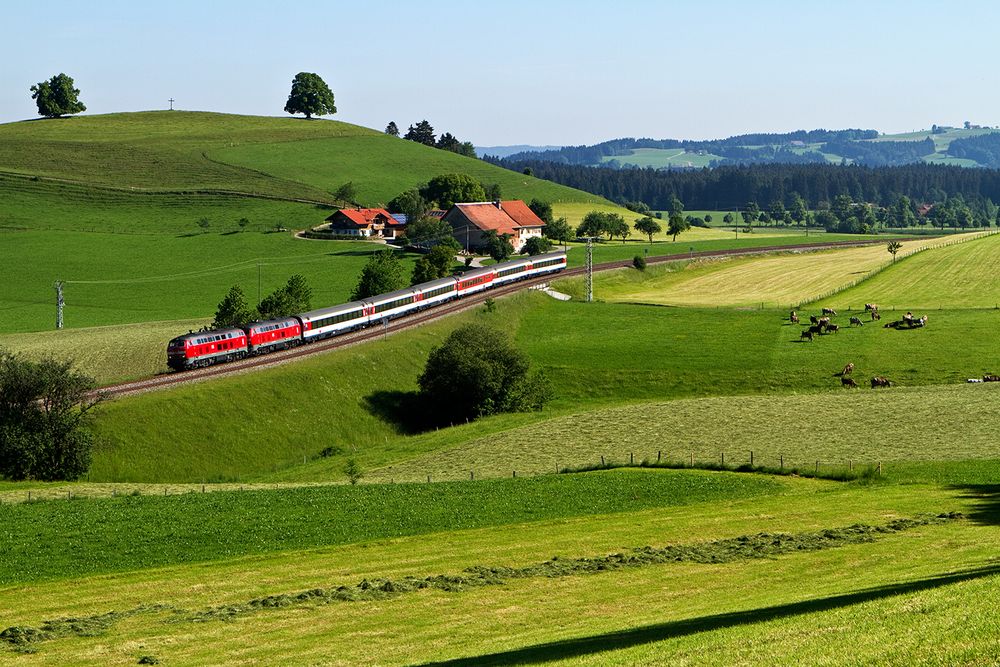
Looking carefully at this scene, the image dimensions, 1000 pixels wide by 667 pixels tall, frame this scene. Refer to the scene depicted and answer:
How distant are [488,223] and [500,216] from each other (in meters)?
7.49

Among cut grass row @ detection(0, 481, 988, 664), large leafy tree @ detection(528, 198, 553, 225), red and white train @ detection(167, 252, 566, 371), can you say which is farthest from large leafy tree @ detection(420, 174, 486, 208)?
cut grass row @ detection(0, 481, 988, 664)

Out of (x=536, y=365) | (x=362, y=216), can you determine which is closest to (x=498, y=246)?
(x=362, y=216)

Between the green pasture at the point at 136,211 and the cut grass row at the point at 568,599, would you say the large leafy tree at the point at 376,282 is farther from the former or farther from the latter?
the cut grass row at the point at 568,599

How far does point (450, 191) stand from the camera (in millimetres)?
193750

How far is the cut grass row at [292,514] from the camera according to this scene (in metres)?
40.1

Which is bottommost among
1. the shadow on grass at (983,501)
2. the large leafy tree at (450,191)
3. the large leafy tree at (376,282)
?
the shadow on grass at (983,501)

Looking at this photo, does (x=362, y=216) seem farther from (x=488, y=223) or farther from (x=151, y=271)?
(x=151, y=271)

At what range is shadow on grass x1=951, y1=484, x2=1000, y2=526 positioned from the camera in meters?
42.0

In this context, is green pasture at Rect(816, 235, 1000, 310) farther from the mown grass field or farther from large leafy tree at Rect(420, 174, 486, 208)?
large leafy tree at Rect(420, 174, 486, 208)

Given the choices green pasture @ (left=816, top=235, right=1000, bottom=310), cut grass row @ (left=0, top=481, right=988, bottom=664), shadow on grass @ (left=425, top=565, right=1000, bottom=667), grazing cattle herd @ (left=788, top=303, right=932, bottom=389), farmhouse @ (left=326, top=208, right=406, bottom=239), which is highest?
farmhouse @ (left=326, top=208, right=406, bottom=239)

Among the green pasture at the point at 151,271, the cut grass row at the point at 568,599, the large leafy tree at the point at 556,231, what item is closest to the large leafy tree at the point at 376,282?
the green pasture at the point at 151,271

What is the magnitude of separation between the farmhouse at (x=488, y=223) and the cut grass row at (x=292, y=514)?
109 meters

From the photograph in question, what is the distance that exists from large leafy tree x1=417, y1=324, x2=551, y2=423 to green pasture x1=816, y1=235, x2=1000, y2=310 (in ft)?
147

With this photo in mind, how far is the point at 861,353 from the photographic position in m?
89.8
